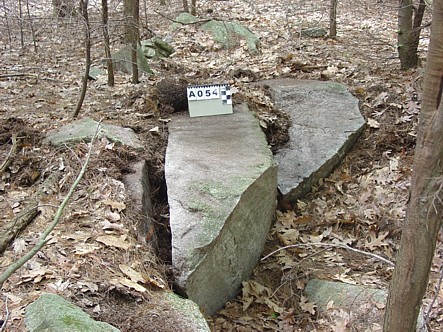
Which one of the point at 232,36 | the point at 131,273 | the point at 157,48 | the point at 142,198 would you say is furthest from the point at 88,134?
the point at 232,36

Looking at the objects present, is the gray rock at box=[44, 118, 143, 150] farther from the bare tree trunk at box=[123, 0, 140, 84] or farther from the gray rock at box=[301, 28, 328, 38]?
the gray rock at box=[301, 28, 328, 38]

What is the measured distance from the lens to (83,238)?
3135 mm

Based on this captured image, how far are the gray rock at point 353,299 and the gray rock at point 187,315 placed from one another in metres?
1.04

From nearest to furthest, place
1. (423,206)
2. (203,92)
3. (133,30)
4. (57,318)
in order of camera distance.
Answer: (423,206) < (57,318) < (203,92) < (133,30)

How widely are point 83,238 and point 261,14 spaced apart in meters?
8.99

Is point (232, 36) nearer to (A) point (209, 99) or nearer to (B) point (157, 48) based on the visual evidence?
(B) point (157, 48)

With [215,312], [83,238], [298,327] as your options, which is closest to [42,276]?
[83,238]

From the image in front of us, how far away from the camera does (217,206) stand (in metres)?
3.60

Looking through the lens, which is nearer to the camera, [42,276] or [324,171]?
[42,276]

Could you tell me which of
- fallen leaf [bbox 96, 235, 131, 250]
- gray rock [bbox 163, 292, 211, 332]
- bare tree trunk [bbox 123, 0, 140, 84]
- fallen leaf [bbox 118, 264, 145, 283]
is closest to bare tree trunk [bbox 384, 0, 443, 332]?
gray rock [bbox 163, 292, 211, 332]

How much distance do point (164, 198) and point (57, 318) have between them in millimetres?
2260

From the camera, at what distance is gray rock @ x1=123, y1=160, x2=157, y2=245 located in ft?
11.9

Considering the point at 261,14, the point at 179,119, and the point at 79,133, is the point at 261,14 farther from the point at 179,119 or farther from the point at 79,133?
the point at 79,133

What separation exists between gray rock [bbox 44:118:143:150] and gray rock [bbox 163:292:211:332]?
6.56 feet
